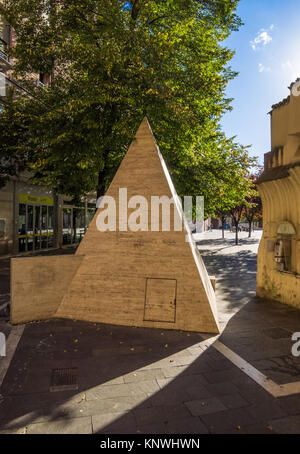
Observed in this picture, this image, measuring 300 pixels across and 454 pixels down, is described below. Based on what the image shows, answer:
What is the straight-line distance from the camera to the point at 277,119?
9.15 meters

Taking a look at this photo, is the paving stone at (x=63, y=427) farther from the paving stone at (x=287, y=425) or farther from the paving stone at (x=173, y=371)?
the paving stone at (x=287, y=425)

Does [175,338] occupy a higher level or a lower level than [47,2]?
lower

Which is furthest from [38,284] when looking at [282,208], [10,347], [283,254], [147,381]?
[282,208]

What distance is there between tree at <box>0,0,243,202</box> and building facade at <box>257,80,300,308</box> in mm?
2762

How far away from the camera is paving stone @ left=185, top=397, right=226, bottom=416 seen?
373 centimetres

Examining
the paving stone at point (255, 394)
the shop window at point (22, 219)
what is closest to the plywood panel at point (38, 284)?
the paving stone at point (255, 394)

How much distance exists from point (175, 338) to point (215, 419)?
2.55 meters

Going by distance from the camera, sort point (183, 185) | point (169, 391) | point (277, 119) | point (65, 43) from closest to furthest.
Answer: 1. point (169, 391)
2. point (277, 119)
3. point (65, 43)
4. point (183, 185)

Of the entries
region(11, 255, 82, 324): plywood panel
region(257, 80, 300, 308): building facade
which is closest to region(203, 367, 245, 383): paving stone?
region(11, 255, 82, 324): plywood panel

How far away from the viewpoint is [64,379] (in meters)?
4.51

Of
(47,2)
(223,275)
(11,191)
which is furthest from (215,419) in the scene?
(11,191)

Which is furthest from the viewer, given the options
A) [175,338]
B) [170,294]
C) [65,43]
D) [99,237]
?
[65,43]

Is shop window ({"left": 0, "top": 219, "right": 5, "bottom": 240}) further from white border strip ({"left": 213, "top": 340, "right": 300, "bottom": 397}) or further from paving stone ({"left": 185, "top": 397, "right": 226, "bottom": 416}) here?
paving stone ({"left": 185, "top": 397, "right": 226, "bottom": 416})

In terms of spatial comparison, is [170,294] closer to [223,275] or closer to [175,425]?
[175,425]
